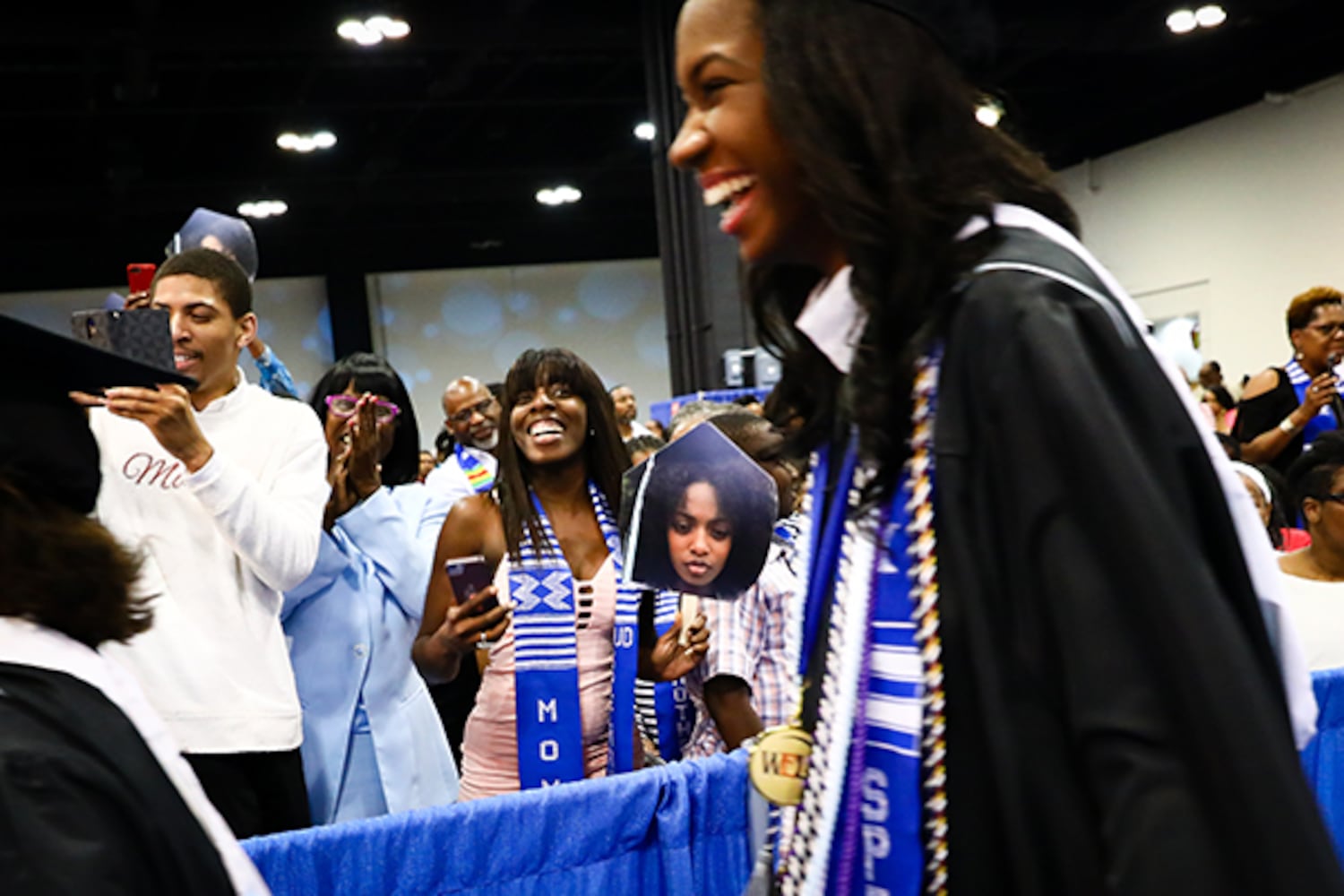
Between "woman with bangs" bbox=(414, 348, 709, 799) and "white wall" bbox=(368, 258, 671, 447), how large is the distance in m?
16.4

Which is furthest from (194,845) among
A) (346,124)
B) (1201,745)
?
(346,124)

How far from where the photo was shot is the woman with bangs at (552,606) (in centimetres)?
287

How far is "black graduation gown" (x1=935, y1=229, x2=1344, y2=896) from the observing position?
757mm

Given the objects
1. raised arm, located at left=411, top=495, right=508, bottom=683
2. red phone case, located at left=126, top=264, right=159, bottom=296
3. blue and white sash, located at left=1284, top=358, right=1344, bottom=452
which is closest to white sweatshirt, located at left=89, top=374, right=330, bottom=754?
raised arm, located at left=411, top=495, right=508, bottom=683

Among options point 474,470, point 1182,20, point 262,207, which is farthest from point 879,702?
point 262,207

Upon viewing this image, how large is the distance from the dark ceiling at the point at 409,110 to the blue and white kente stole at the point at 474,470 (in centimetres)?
580

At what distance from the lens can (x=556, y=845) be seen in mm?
2354

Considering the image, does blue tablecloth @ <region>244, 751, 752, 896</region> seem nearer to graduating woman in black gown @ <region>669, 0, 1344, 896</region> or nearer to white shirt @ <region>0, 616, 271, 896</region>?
white shirt @ <region>0, 616, 271, 896</region>

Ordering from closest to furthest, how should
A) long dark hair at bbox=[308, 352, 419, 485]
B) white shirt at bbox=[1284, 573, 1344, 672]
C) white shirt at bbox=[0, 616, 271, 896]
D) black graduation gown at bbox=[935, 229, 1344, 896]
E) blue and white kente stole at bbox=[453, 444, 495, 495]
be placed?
1. black graduation gown at bbox=[935, 229, 1344, 896]
2. white shirt at bbox=[0, 616, 271, 896]
3. white shirt at bbox=[1284, 573, 1344, 672]
4. long dark hair at bbox=[308, 352, 419, 485]
5. blue and white kente stole at bbox=[453, 444, 495, 495]

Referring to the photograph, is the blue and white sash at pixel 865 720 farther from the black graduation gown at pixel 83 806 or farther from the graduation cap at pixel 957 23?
the black graduation gown at pixel 83 806

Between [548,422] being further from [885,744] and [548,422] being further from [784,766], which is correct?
[885,744]

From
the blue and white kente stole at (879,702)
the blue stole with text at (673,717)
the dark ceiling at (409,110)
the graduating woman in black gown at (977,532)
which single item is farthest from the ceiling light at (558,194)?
the blue and white kente stole at (879,702)

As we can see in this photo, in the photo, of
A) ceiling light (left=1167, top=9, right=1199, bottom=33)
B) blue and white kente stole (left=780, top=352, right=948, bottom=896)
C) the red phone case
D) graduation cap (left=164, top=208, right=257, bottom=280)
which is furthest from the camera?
ceiling light (left=1167, top=9, right=1199, bottom=33)

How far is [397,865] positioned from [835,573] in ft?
4.83
